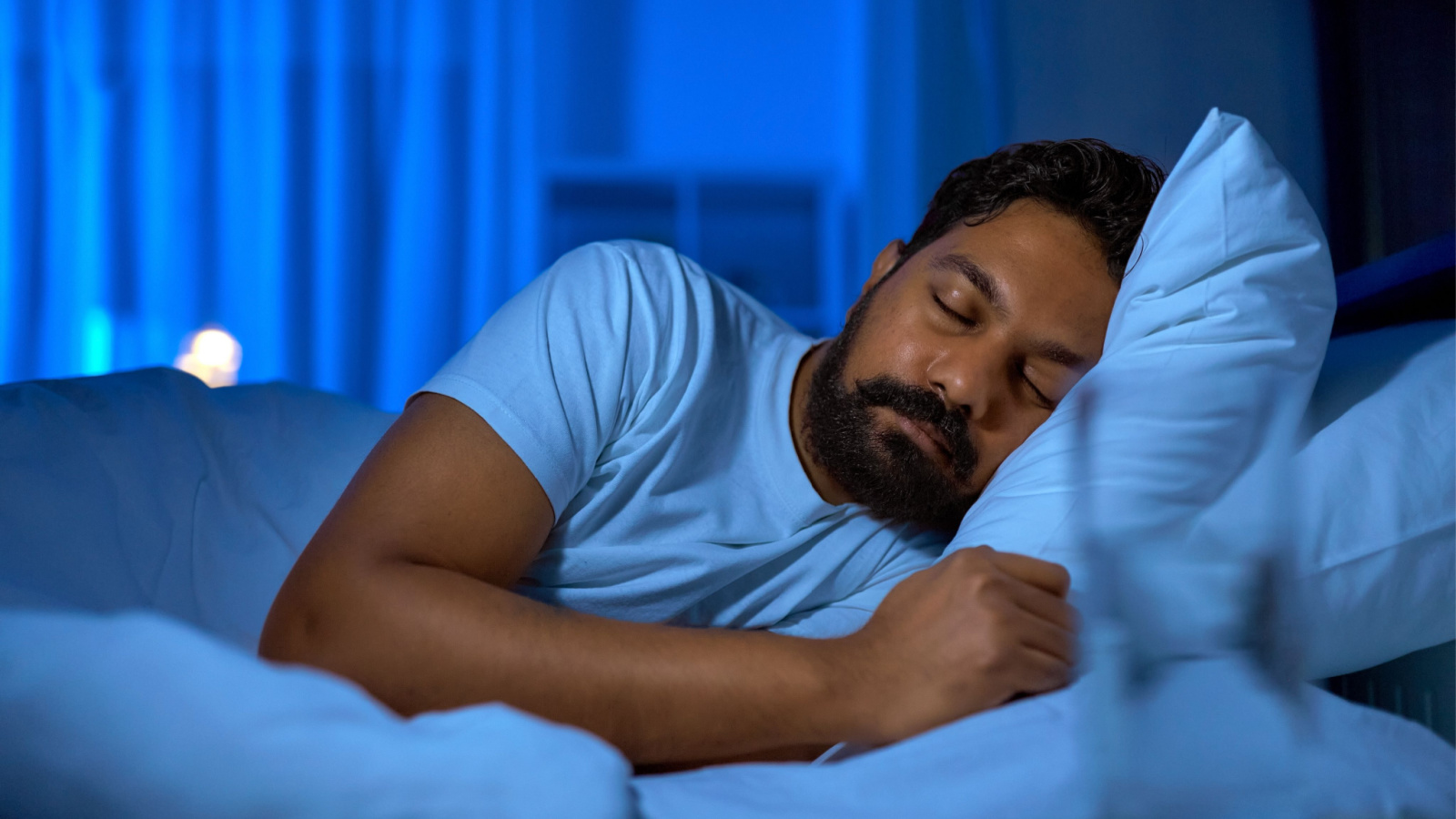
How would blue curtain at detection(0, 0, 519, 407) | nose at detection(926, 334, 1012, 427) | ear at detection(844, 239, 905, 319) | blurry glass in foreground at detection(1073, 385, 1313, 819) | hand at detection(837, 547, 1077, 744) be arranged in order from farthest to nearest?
1. blue curtain at detection(0, 0, 519, 407)
2. ear at detection(844, 239, 905, 319)
3. nose at detection(926, 334, 1012, 427)
4. hand at detection(837, 547, 1077, 744)
5. blurry glass in foreground at detection(1073, 385, 1313, 819)

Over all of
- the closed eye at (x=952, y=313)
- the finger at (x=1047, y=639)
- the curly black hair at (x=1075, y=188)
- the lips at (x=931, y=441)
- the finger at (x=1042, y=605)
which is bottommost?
the finger at (x=1047, y=639)

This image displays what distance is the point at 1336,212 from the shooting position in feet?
3.62

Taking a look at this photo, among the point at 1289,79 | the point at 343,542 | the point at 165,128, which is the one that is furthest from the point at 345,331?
the point at 1289,79

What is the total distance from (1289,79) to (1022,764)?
3.35 feet

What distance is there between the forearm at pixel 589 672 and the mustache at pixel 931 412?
33cm

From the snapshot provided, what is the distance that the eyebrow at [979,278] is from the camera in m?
0.88

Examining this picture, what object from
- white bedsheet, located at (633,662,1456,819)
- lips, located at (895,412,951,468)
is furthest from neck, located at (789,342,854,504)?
white bedsheet, located at (633,662,1456,819)

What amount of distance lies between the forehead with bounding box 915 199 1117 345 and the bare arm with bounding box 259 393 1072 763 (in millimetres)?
→ 356

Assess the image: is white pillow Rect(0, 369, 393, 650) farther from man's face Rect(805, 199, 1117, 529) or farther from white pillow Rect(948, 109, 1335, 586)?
white pillow Rect(948, 109, 1335, 586)

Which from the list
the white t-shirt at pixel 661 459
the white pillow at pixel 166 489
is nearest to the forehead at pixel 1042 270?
the white t-shirt at pixel 661 459

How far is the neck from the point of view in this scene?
95 centimetres

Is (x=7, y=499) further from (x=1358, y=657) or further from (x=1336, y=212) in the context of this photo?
(x=1336, y=212)

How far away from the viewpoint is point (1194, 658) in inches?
13.9

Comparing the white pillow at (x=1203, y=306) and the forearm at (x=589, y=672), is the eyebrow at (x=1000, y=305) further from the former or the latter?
the forearm at (x=589, y=672)
